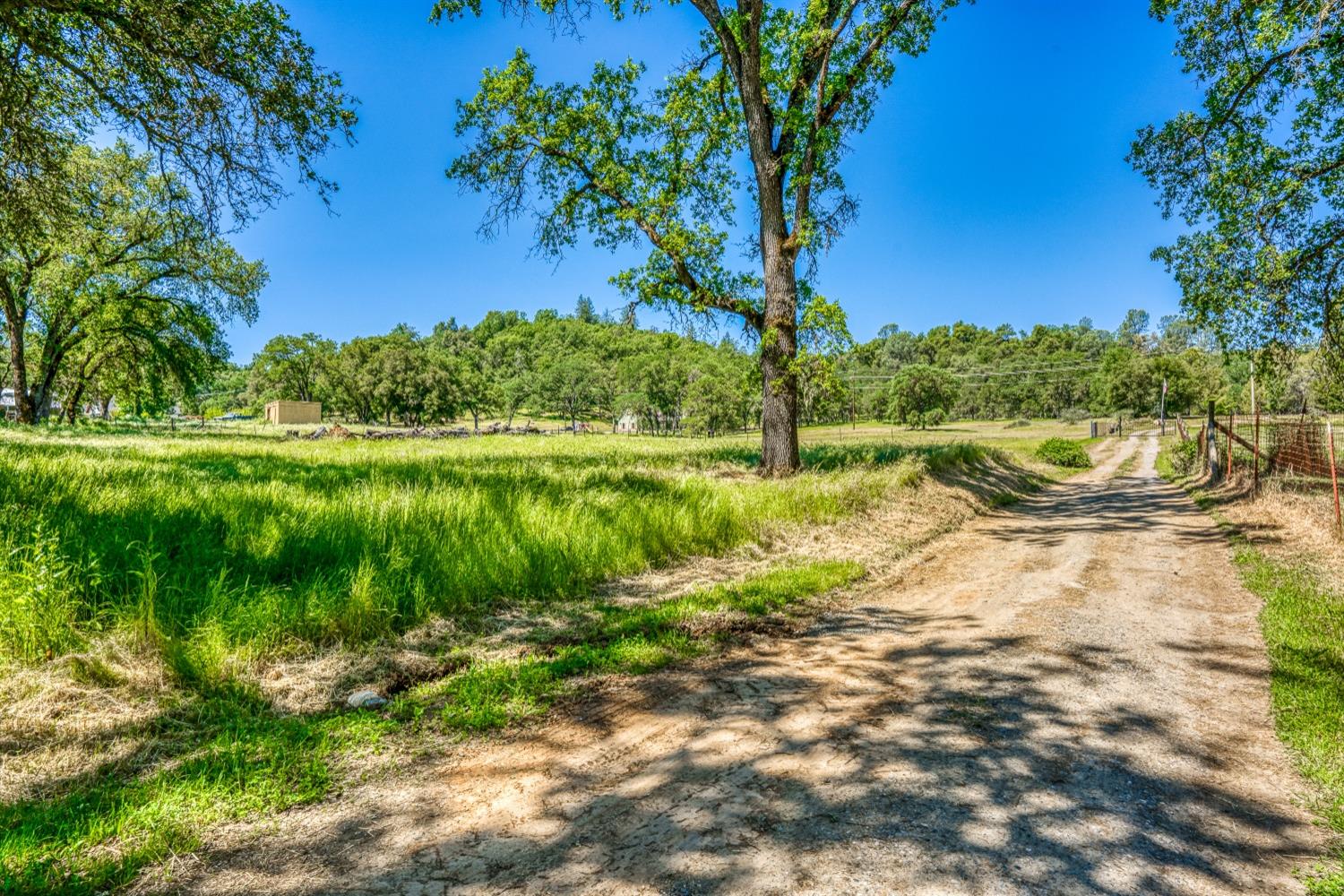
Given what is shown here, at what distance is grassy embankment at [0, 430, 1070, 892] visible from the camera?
9.14 ft

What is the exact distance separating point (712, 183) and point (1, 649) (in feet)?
49.1

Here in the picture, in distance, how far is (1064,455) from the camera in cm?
3216

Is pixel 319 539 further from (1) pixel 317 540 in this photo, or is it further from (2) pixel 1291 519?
(2) pixel 1291 519

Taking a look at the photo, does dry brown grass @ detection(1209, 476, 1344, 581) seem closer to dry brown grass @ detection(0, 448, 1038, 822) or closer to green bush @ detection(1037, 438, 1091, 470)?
dry brown grass @ detection(0, 448, 1038, 822)

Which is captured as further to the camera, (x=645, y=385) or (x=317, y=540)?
(x=645, y=385)

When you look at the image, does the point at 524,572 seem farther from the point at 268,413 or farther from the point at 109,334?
the point at 268,413

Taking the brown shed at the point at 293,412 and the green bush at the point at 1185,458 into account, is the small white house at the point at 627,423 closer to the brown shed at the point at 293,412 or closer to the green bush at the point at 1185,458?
the brown shed at the point at 293,412

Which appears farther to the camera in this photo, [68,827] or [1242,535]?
[1242,535]

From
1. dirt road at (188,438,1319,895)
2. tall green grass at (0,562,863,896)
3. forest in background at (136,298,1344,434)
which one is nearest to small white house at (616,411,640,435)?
forest in background at (136,298,1344,434)

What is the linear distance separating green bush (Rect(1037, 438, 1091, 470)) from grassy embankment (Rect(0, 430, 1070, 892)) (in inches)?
1156

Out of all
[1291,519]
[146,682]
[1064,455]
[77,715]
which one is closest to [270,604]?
[146,682]

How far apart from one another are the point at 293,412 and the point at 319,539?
9551cm

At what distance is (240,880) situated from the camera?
7.56ft

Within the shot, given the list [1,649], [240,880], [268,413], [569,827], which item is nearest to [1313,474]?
[569,827]
